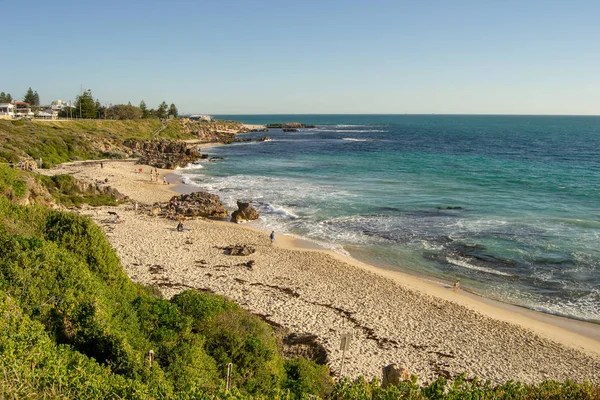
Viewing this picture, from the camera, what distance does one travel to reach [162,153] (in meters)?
68.9

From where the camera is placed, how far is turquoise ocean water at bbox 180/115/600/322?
23234mm

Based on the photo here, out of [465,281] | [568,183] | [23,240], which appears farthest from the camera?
[568,183]

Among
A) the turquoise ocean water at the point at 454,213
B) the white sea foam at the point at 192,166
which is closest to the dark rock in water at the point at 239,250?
→ the turquoise ocean water at the point at 454,213

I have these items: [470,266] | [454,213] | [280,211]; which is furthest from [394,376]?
[454,213]

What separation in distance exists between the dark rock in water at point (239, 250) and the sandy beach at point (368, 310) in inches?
14.7

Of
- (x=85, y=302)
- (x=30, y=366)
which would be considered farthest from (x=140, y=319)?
(x=30, y=366)

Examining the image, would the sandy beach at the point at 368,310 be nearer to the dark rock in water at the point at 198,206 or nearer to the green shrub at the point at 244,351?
the green shrub at the point at 244,351

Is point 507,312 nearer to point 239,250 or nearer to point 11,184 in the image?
point 239,250

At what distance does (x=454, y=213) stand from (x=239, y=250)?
19.1 metres

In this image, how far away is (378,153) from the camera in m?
79.2

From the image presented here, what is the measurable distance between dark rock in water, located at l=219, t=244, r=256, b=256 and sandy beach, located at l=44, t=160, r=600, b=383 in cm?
37

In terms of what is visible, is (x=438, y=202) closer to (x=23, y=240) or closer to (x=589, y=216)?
(x=589, y=216)

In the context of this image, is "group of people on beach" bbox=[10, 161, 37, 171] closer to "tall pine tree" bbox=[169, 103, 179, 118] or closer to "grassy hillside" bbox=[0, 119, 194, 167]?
"grassy hillside" bbox=[0, 119, 194, 167]

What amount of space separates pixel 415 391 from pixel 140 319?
6.42m
